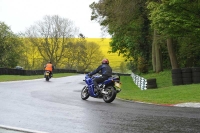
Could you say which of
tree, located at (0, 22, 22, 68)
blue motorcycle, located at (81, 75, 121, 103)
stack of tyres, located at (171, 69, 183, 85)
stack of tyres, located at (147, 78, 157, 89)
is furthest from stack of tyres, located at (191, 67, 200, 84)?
tree, located at (0, 22, 22, 68)

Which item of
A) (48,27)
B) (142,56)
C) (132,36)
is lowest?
(142,56)

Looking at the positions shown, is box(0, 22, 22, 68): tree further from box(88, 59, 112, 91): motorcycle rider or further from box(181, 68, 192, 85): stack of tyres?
box(88, 59, 112, 91): motorcycle rider

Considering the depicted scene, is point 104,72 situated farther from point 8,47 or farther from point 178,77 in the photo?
point 8,47

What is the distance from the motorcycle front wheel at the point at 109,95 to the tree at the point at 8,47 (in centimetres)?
5446

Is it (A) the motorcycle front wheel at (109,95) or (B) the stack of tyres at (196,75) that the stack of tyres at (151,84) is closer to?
(B) the stack of tyres at (196,75)

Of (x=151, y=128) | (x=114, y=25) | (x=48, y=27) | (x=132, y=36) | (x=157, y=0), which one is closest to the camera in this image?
(x=151, y=128)

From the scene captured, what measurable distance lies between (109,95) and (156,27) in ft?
47.6

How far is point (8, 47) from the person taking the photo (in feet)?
222

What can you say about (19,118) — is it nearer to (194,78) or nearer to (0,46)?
(194,78)

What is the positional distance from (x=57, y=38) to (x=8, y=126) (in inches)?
3084

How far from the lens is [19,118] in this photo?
9.08 metres

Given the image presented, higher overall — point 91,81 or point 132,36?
point 132,36

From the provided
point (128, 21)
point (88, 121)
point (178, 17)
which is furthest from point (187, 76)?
point (128, 21)

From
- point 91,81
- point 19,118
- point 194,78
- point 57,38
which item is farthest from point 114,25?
point 57,38
